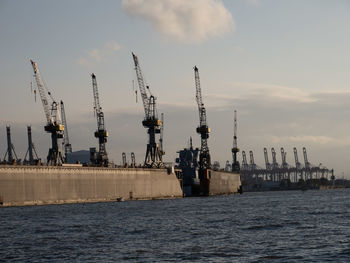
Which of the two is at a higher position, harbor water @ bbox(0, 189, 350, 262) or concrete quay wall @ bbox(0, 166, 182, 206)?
concrete quay wall @ bbox(0, 166, 182, 206)

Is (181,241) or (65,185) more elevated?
(65,185)

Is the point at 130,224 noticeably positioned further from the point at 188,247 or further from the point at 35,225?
the point at 188,247

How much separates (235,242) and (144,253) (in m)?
9.20

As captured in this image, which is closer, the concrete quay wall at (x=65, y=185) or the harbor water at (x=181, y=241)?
the harbor water at (x=181, y=241)

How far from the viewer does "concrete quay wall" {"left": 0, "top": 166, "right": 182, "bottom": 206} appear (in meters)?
136

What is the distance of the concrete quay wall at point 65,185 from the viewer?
136250 mm

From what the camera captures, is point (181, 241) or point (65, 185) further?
point (65, 185)

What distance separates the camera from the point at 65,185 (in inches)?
6191

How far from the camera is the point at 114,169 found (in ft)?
609

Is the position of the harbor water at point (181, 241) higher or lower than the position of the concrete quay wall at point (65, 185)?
lower

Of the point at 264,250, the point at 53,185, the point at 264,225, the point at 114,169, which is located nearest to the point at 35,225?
the point at 264,225

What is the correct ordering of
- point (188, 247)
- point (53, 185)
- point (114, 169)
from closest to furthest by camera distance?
point (188, 247) < point (53, 185) < point (114, 169)

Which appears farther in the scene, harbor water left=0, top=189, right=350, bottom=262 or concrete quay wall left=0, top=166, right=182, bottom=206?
concrete quay wall left=0, top=166, right=182, bottom=206

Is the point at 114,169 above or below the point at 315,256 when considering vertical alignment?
above
